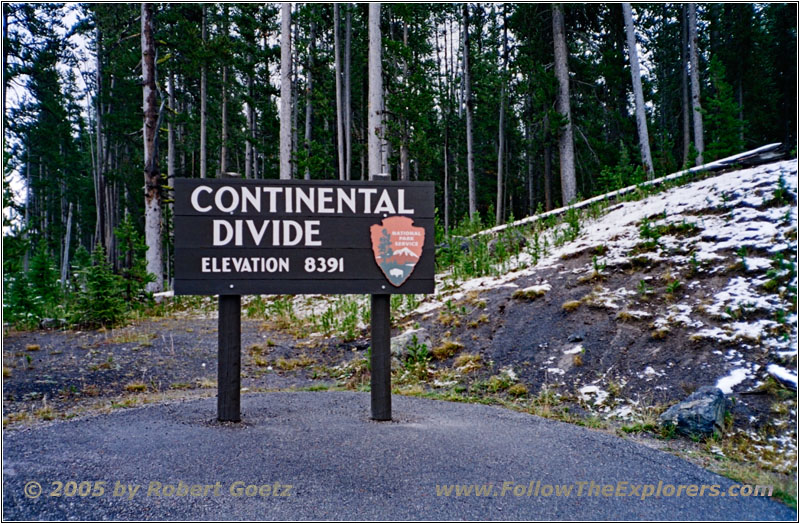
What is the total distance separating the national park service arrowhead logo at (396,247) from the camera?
5.55 meters

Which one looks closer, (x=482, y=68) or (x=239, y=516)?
(x=239, y=516)

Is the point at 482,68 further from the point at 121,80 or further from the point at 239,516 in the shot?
the point at 239,516

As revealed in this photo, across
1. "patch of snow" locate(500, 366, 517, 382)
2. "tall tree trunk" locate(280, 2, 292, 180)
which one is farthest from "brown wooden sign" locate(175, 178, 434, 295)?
"tall tree trunk" locate(280, 2, 292, 180)

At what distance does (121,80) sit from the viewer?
30.0m

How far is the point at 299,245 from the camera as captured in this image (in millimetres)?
5434

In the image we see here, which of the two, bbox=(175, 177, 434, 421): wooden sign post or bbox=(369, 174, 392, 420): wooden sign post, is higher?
A: bbox=(175, 177, 434, 421): wooden sign post

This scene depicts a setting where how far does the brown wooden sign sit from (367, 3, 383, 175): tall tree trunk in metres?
7.72

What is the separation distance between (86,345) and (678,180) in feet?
42.4

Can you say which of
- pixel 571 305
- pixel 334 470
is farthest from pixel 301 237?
pixel 571 305

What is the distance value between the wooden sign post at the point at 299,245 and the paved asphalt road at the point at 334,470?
2.52 feet

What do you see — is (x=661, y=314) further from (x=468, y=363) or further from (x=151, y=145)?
(x=151, y=145)

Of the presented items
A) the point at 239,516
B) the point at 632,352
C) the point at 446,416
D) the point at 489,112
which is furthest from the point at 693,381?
the point at 489,112

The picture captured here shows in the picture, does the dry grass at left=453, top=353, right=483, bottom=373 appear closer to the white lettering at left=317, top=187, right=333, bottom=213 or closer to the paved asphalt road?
the paved asphalt road

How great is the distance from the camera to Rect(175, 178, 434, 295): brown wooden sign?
5.32 metres
